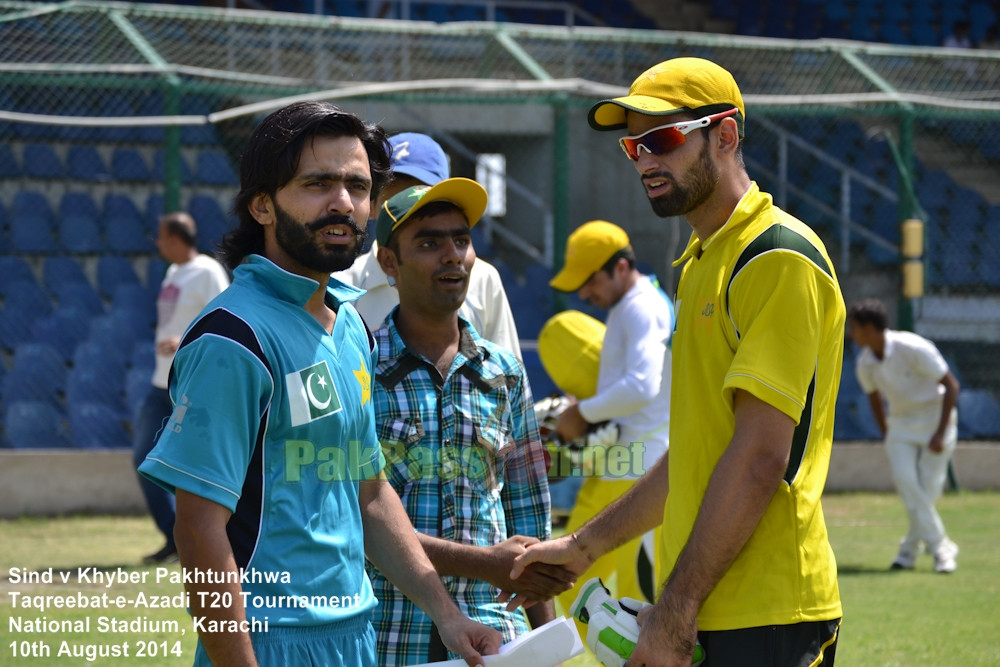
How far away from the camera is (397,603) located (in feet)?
10.9

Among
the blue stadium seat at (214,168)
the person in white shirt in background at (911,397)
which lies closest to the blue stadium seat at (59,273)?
the blue stadium seat at (214,168)

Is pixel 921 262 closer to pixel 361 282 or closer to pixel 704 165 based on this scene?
pixel 361 282

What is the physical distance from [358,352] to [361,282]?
1788 mm

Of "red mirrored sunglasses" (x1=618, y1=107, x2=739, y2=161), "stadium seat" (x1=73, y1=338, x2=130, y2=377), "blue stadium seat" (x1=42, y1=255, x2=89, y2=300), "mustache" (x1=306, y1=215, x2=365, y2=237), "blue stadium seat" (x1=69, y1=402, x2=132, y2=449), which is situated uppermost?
"red mirrored sunglasses" (x1=618, y1=107, x2=739, y2=161)

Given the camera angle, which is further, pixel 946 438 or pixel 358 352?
pixel 946 438

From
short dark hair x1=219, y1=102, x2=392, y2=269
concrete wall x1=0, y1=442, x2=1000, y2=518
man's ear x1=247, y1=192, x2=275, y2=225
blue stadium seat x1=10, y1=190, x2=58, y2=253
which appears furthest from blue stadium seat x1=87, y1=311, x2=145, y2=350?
man's ear x1=247, y1=192, x2=275, y2=225

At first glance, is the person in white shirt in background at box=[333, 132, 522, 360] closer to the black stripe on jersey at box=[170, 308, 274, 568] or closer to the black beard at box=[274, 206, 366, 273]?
the black beard at box=[274, 206, 366, 273]

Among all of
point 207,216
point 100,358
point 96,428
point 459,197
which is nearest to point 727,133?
point 459,197

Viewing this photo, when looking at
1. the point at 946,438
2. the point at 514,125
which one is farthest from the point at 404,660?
the point at 514,125

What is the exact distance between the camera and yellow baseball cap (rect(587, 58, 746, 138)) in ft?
9.55

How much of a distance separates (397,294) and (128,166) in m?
10.8

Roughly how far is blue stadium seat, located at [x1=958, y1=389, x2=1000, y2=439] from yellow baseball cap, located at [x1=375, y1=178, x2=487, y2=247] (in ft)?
34.3

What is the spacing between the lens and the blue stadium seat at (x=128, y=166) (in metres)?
14.2

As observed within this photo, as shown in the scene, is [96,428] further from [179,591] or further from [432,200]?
[432,200]
